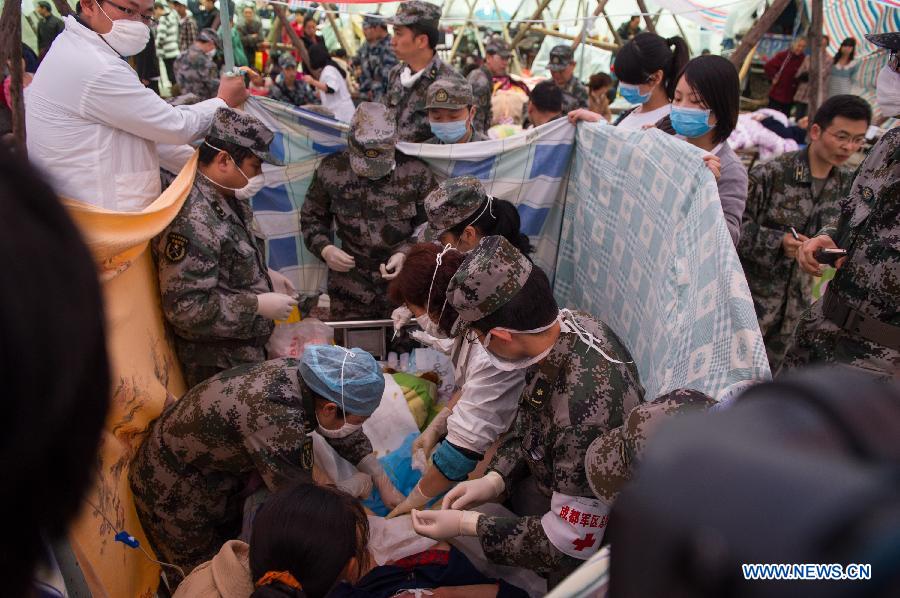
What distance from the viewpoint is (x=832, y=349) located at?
8.96 feet

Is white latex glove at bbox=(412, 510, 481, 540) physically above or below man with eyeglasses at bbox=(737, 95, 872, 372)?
below

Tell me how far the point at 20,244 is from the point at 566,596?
0.94 m

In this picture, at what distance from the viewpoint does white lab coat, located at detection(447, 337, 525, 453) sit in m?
2.53

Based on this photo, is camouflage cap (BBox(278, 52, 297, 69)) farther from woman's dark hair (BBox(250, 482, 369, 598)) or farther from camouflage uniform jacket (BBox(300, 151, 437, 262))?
woman's dark hair (BBox(250, 482, 369, 598))

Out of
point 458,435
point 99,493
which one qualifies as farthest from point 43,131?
point 458,435

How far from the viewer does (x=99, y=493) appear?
2227mm

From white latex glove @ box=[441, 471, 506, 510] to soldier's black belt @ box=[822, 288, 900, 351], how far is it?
154 cm

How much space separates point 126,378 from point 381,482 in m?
1.13

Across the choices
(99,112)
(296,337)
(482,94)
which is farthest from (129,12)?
(482,94)

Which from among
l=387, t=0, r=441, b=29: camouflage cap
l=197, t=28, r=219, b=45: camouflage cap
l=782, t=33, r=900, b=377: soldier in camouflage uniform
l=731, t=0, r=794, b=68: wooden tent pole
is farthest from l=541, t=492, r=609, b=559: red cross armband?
l=197, t=28, r=219, b=45: camouflage cap

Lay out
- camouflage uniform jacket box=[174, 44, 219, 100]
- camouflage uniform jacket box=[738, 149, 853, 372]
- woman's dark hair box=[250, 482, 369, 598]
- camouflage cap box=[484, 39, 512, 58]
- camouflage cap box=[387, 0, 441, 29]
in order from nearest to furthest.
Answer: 1. woman's dark hair box=[250, 482, 369, 598]
2. camouflage uniform jacket box=[738, 149, 853, 372]
3. camouflage cap box=[387, 0, 441, 29]
4. camouflage uniform jacket box=[174, 44, 219, 100]
5. camouflage cap box=[484, 39, 512, 58]

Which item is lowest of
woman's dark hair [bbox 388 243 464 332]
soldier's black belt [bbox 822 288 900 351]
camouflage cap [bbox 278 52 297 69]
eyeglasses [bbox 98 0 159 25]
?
camouflage cap [bbox 278 52 297 69]

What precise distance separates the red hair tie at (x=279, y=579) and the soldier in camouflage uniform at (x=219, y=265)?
1314 millimetres

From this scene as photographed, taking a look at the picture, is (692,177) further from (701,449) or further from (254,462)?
(701,449)
